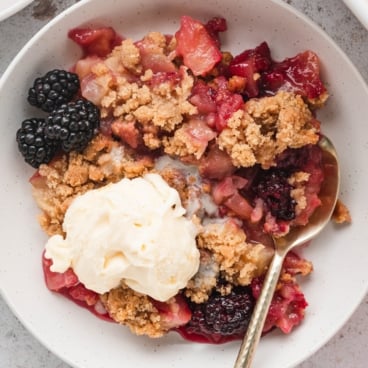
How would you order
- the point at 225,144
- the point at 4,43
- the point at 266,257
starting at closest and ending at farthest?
1. the point at 225,144
2. the point at 266,257
3. the point at 4,43

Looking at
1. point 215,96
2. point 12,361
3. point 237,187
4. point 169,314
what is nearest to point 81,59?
point 215,96

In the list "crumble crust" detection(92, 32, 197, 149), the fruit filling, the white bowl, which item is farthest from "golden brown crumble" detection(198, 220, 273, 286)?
the white bowl

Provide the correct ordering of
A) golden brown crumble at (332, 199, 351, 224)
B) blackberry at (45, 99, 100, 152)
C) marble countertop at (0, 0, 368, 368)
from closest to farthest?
blackberry at (45, 99, 100, 152) < golden brown crumble at (332, 199, 351, 224) < marble countertop at (0, 0, 368, 368)

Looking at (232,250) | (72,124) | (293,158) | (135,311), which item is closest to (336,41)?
(293,158)

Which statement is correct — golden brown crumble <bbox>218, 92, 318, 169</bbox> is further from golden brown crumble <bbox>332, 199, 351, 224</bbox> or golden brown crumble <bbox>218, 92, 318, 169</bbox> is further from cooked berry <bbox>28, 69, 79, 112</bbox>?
cooked berry <bbox>28, 69, 79, 112</bbox>

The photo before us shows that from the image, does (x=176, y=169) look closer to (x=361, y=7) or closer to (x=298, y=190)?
(x=298, y=190)

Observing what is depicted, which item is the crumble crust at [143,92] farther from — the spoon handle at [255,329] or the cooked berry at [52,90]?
the spoon handle at [255,329]

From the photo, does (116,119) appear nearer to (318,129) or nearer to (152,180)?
(152,180)
